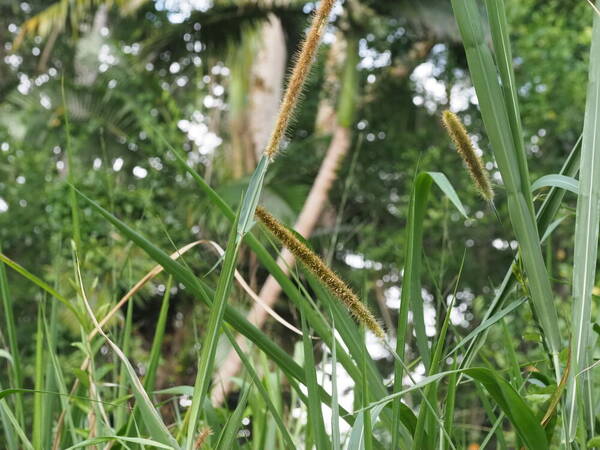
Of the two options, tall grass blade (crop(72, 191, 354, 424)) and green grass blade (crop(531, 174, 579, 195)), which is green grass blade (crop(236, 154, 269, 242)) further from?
green grass blade (crop(531, 174, 579, 195))

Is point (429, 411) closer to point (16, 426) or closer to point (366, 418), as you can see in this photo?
point (366, 418)

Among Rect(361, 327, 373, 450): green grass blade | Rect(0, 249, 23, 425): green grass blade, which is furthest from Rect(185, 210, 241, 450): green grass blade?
Rect(0, 249, 23, 425): green grass blade

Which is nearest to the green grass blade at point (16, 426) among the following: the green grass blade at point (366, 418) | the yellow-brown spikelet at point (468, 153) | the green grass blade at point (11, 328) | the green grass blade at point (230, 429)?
the green grass blade at point (11, 328)

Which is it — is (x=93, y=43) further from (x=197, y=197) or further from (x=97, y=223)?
(x=97, y=223)

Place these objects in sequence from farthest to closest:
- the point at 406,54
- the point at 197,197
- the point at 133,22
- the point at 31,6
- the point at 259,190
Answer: the point at 31,6, the point at 133,22, the point at 406,54, the point at 197,197, the point at 259,190

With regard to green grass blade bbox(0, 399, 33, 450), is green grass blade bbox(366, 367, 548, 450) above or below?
above

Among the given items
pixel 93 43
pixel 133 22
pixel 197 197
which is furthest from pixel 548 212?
pixel 133 22

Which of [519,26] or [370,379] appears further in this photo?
[519,26]
